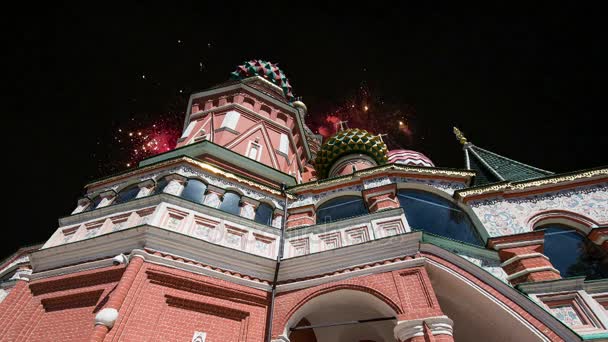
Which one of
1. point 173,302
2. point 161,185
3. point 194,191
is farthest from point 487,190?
point 161,185

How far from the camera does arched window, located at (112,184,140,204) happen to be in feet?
31.3

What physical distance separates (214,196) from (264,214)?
147 centimetres

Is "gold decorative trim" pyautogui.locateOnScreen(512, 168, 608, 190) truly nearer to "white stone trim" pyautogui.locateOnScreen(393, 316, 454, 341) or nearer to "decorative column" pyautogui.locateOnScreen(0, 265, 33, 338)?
"white stone trim" pyautogui.locateOnScreen(393, 316, 454, 341)

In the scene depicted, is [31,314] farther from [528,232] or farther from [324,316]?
[528,232]

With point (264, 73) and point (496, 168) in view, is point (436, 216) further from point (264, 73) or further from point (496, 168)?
point (264, 73)

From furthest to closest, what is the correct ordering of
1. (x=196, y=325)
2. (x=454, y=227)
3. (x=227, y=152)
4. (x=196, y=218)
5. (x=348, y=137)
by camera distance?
(x=348, y=137) → (x=227, y=152) → (x=454, y=227) → (x=196, y=218) → (x=196, y=325)

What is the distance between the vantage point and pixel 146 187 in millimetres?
9383

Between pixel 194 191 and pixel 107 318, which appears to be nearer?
pixel 107 318

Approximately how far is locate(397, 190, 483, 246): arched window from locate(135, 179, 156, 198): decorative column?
7167mm

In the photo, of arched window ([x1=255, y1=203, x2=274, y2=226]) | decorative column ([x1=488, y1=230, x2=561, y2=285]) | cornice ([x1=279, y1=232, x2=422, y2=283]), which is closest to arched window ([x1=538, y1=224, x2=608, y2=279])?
decorative column ([x1=488, y1=230, x2=561, y2=285])

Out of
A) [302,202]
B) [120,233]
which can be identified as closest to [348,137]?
[302,202]

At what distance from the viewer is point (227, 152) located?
12023 millimetres

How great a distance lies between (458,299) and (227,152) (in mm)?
8407

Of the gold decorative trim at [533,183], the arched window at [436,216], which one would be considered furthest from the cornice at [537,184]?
the arched window at [436,216]
